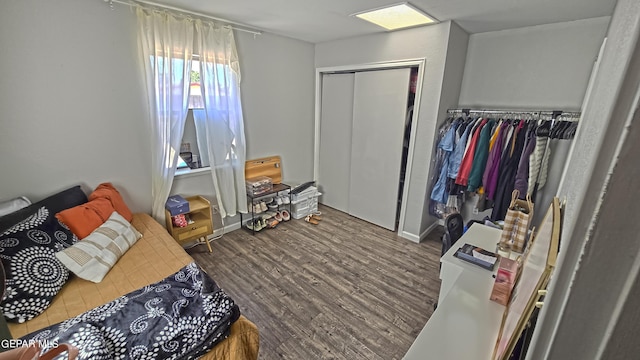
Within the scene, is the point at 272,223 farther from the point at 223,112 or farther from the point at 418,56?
the point at 418,56

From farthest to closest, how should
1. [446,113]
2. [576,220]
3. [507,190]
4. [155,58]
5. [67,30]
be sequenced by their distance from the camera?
[446,113] → [507,190] → [155,58] → [67,30] → [576,220]

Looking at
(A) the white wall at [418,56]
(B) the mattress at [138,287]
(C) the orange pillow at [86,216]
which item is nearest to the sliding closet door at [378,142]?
(A) the white wall at [418,56]

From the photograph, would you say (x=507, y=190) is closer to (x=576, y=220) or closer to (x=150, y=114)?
(x=576, y=220)

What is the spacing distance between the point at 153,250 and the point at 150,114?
122cm

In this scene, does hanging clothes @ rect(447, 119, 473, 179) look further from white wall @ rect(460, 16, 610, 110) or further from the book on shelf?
the book on shelf

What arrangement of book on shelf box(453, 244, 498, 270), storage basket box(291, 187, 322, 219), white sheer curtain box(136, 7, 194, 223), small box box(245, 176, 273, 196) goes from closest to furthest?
book on shelf box(453, 244, 498, 270), white sheer curtain box(136, 7, 194, 223), small box box(245, 176, 273, 196), storage basket box(291, 187, 322, 219)

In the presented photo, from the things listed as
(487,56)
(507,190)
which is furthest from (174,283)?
(487,56)

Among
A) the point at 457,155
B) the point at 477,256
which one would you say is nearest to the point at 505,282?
the point at 477,256

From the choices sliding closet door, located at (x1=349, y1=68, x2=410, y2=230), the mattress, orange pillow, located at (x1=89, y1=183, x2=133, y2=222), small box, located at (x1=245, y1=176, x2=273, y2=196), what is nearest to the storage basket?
small box, located at (x1=245, y1=176, x2=273, y2=196)

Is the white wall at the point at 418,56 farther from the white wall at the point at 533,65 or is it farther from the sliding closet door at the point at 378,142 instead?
the white wall at the point at 533,65

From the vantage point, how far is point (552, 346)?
12.6 inches

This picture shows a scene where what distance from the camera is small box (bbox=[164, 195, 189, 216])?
8.20 feet

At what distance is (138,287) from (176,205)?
106 centimetres

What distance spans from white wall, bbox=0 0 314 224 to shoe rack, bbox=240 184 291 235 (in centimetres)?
85
